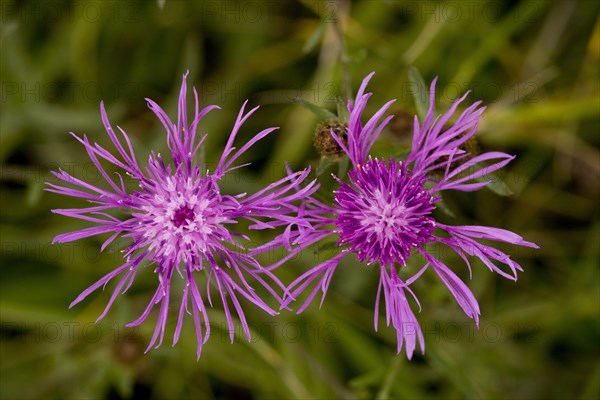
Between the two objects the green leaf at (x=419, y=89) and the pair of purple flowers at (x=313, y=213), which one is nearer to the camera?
the pair of purple flowers at (x=313, y=213)

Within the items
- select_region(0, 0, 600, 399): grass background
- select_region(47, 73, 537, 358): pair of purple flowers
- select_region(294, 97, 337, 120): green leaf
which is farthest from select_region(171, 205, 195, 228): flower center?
select_region(0, 0, 600, 399): grass background

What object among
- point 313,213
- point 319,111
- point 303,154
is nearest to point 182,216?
point 313,213

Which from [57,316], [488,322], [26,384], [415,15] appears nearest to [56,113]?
[57,316]

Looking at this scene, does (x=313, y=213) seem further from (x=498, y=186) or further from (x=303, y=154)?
(x=303, y=154)

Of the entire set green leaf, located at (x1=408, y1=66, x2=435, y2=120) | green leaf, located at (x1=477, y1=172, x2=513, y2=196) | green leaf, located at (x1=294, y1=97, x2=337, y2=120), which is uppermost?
green leaf, located at (x1=408, y1=66, x2=435, y2=120)

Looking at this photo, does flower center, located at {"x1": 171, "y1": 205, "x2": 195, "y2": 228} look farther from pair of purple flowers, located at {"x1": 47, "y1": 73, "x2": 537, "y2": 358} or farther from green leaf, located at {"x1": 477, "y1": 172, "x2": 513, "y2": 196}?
green leaf, located at {"x1": 477, "y1": 172, "x2": 513, "y2": 196}

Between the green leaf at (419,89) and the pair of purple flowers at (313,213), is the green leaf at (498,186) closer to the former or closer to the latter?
the pair of purple flowers at (313,213)

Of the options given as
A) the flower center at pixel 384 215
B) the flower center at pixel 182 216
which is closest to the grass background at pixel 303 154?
the flower center at pixel 182 216
